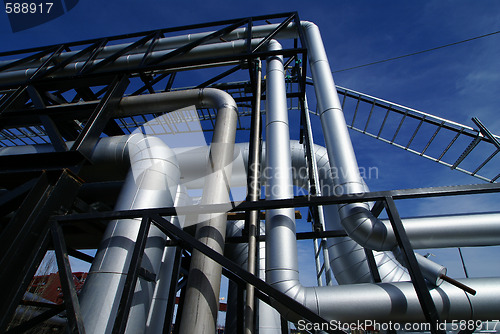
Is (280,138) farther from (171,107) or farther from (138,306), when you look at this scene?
(138,306)

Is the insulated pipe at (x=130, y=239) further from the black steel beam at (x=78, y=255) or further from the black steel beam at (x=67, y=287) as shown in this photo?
the black steel beam at (x=78, y=255)

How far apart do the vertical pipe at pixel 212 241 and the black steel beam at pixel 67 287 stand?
821mm

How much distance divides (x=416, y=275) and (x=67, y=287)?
9.18ft

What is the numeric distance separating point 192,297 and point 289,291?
0.97 meters

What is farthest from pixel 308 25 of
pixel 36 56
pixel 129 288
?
pixel 36 56

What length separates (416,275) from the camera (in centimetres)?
180

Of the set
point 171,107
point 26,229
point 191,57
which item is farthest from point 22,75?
point 26,229

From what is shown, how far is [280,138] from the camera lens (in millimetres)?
3609

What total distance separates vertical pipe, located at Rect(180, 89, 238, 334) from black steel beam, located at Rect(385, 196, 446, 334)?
1728 millimetres

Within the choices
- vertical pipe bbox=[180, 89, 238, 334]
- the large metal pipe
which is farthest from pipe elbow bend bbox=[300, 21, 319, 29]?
vertical pipe bbox=[180, 89, 238, 334]

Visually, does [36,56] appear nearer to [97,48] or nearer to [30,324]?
[97,48]

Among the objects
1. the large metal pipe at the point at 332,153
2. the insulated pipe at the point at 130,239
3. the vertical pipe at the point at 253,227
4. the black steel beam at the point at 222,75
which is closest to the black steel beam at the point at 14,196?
the insulated pipe at the point at 130,239

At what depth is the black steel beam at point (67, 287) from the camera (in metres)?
1.83

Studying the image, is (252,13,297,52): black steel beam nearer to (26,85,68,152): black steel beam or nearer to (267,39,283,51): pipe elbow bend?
(267,39,283,51): pipe elbow bend
